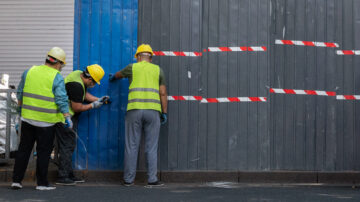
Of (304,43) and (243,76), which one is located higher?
(304,43)

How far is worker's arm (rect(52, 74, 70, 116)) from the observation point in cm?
666

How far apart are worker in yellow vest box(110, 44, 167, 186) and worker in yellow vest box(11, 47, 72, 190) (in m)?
0.99

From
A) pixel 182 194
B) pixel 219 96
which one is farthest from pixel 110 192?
pixel 219 96

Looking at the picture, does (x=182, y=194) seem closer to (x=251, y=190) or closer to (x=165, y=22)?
(x=251, y=190)

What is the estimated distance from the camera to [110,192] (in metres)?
6.42

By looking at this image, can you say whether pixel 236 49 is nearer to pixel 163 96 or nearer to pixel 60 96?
pixel 163 96

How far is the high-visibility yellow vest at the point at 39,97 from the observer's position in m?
6.59

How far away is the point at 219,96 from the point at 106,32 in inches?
80.0

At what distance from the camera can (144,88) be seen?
722 cm

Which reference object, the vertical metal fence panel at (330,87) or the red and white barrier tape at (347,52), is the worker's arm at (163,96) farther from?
the red and white barrier tape at (347,52)

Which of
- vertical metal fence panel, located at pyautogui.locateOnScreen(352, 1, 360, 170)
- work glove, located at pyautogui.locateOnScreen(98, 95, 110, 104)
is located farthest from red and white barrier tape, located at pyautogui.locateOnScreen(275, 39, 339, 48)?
work glove, located at pyautogui.locateOnScreen(98, 95, 110, 104)

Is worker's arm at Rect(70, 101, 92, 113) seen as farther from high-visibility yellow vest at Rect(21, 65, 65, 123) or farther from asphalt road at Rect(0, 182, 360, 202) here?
asphalt road at Rect(0, 182, 360, 202)

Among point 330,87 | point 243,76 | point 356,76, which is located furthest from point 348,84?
point 243,76

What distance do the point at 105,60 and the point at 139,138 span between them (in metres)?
1.39
